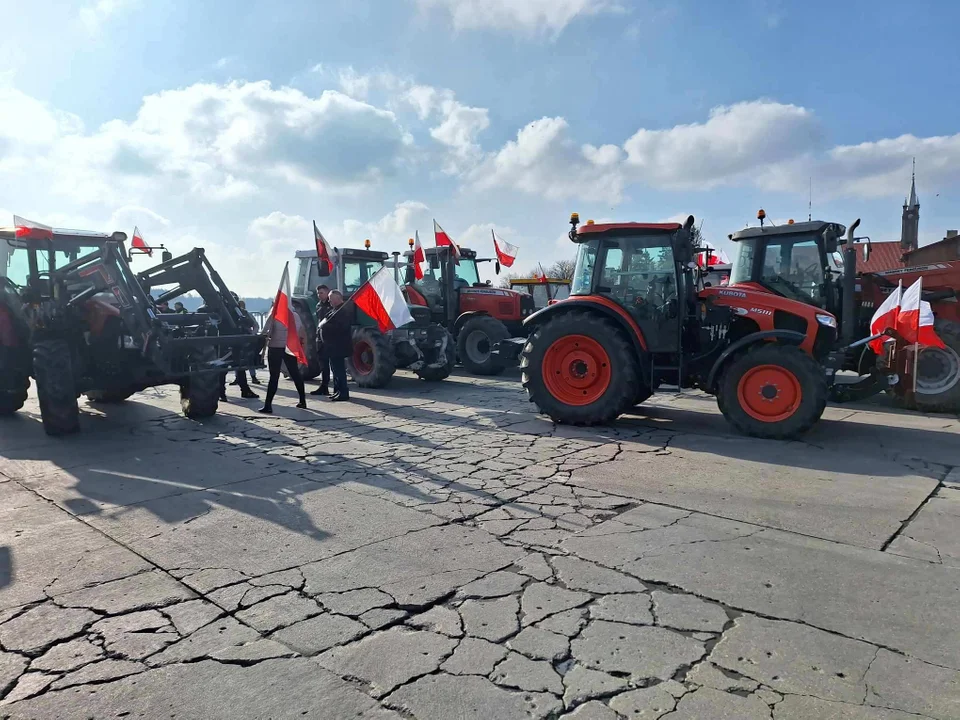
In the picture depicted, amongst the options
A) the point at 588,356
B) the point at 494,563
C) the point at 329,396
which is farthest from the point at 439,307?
the point at 494,563

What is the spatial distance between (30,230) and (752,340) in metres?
8.33

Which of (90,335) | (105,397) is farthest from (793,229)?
(105,397)

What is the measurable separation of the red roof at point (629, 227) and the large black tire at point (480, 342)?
16.8 ft

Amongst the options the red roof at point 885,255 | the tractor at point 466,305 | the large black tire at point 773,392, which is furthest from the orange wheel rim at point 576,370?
the red roof at point 885,255

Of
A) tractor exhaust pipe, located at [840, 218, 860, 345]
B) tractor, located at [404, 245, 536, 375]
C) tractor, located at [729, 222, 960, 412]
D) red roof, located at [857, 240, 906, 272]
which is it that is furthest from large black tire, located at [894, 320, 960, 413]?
red roof, located at [857, 240, 906, 272]

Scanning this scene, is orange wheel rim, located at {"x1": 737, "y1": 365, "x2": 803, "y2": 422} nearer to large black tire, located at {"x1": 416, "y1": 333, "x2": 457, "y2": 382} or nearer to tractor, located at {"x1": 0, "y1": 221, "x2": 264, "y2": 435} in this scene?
tractor, located at {"x1": 0, "y1": 221, "x2": 264, "y2": 435}

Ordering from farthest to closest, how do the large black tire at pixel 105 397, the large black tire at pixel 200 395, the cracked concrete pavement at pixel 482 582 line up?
the large black tire at pixel 105 397 < the large black tire at pixel 200 395 < the cracked concrete pavement at pixel 482 582

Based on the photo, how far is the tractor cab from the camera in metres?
8.92

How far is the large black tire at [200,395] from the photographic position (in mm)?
8234

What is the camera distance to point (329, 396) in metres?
10.5

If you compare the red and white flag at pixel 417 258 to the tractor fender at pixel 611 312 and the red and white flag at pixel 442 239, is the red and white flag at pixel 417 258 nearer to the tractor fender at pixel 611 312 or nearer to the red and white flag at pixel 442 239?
the red and white flag at pixel 442 239

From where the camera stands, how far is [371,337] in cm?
1110

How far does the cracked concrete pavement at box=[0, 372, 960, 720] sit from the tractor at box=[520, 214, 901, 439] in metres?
0.80

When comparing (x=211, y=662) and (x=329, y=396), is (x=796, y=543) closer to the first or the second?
(x=211, y=662)
